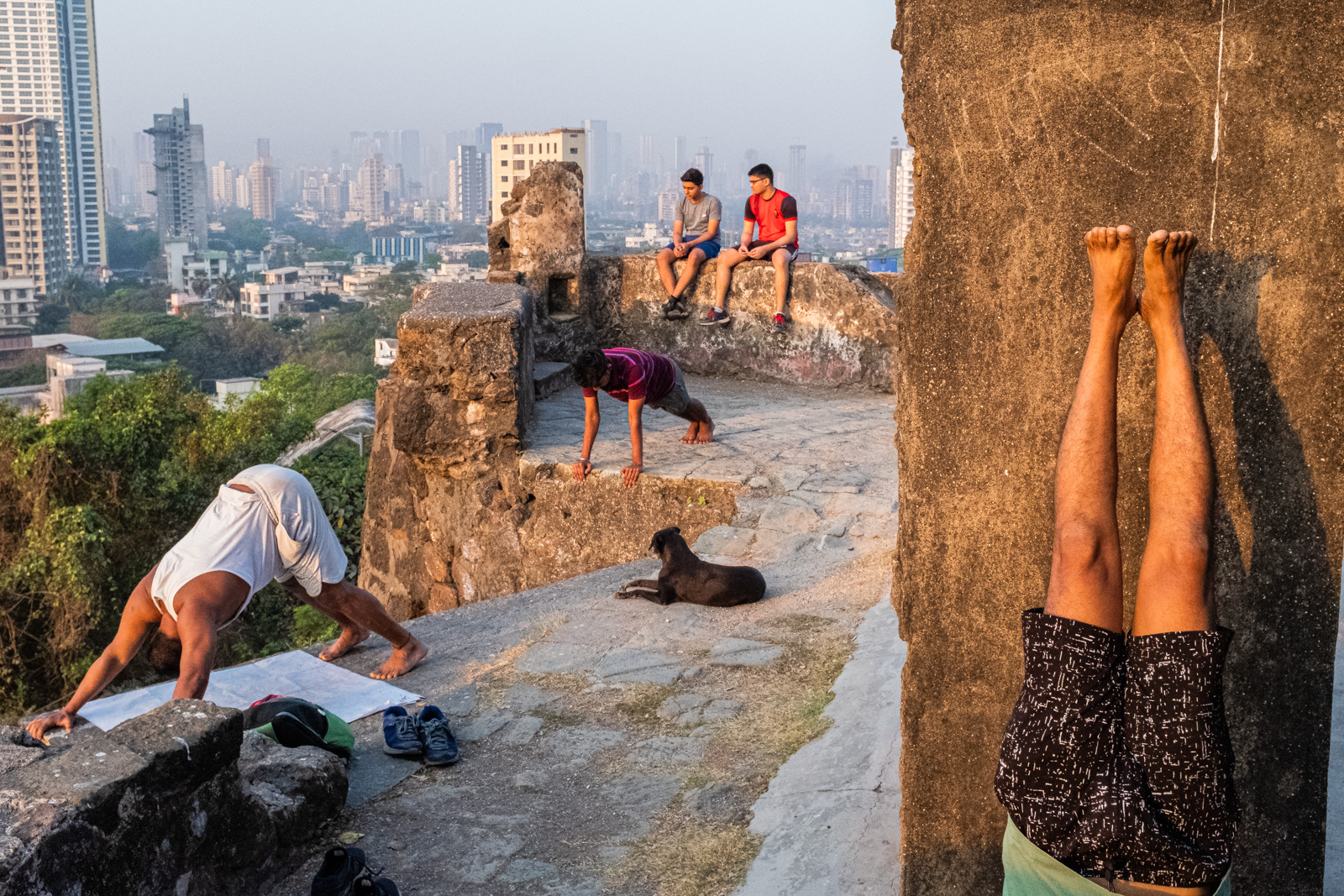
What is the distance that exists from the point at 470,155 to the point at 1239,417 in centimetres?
13839

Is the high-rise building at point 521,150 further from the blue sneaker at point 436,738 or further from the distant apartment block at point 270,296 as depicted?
the blue sneaker at point 436,738

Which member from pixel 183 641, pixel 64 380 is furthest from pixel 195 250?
pixel 183 641

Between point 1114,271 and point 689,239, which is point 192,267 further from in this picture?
point 1114,271

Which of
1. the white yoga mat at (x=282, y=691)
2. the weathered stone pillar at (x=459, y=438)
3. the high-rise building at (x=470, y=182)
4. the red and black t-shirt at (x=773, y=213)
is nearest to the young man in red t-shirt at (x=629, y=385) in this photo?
the weathered stone pillar at (x=459, y=438)

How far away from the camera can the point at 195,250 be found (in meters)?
86.4

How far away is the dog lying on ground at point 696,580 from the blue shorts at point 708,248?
4.85 m

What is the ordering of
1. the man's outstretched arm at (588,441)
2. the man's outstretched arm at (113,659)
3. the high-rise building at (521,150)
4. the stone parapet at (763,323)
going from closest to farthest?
1. the man's outstretched arm at (113,659)
2. the man's outstretched arm at (588,441)
3. the stone parapet at (763,323)
4. the high-rise building at (521,150)

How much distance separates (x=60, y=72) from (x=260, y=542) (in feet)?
392

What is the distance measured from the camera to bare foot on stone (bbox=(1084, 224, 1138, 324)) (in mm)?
2078

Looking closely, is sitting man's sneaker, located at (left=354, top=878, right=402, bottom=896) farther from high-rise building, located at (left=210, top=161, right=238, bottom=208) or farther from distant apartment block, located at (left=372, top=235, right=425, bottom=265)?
high-rise building, located at (left=210, top=161, right=238, bottom=208)

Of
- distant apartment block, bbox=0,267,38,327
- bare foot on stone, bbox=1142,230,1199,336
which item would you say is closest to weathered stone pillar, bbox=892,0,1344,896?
bare foot on stone, bbox=1142,230,1199,336

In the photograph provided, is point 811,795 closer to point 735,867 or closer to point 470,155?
point 735,867

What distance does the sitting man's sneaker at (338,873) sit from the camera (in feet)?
9.65

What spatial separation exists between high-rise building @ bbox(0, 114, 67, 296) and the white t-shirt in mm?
75057
